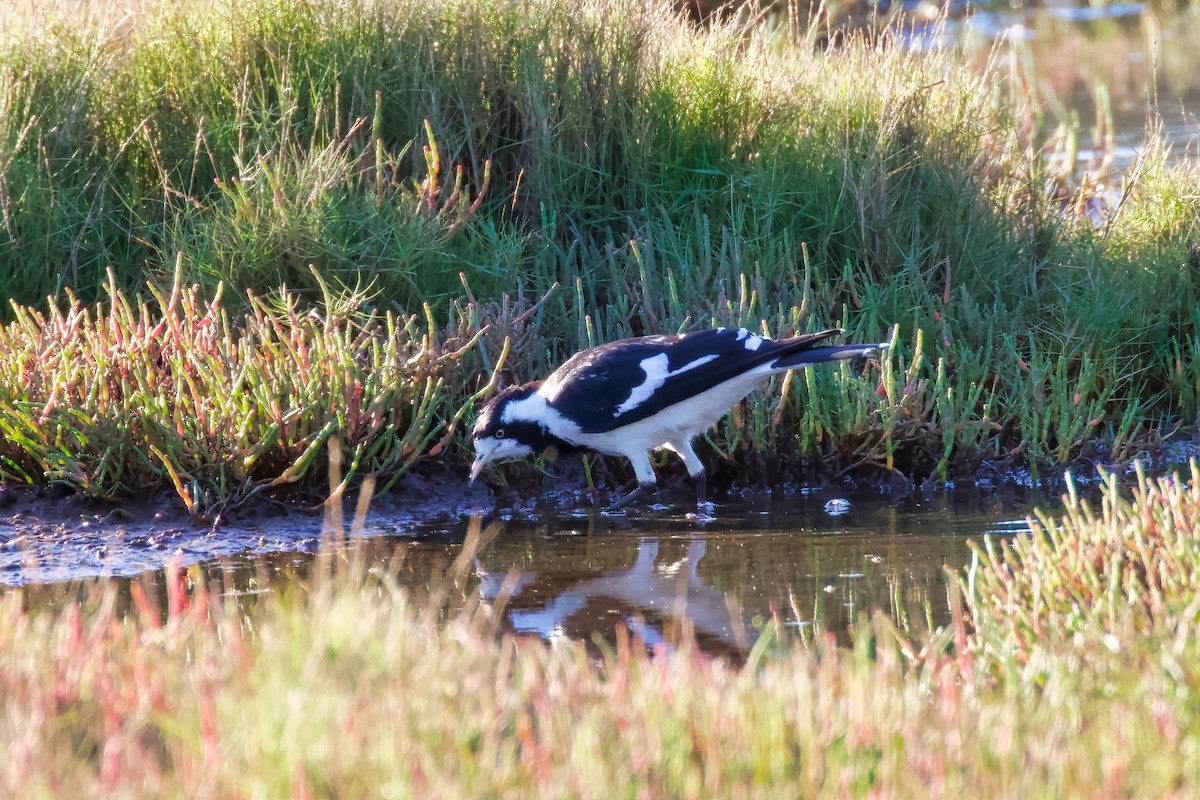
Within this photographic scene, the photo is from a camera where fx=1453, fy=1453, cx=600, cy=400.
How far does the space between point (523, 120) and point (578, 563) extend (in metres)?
3.18

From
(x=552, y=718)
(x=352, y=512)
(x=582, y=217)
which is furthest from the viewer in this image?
(x=582, y=217)

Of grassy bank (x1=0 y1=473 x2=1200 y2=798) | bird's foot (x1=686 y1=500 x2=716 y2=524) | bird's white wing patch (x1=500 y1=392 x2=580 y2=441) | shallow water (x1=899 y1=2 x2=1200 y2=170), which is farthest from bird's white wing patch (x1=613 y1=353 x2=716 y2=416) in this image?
shallow water (x1=899 y1=2 x2=1200 y2=170)

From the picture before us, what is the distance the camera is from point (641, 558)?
5.93 m

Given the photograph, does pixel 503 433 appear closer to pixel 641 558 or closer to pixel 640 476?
pixel 640 476

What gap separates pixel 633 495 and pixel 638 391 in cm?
69

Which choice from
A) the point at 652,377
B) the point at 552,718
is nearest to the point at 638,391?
the point at 652,377

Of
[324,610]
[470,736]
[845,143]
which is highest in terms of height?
[845,143]

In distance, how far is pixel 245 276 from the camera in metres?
7.30

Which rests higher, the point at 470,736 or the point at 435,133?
the point at 435,133

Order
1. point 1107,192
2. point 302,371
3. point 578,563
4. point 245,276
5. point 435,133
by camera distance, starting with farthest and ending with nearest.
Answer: point 1107,192 < point 435,133 < point 245,276 < point 302,371 < point 578,563

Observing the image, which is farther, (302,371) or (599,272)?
(599,272)

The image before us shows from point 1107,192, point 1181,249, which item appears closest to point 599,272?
point 1181,249

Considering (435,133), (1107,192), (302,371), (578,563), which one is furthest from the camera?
(1107,192)

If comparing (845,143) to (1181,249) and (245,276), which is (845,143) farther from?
(245,276)
